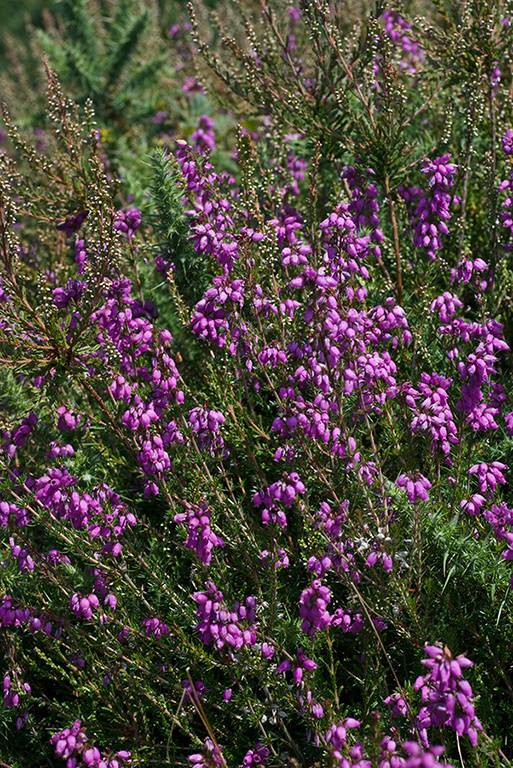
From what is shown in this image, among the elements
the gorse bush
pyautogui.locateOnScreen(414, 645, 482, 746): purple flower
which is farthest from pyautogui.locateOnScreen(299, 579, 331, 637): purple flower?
pyautogui.locateOnScreen(414, 645, 482, 746): purple flower

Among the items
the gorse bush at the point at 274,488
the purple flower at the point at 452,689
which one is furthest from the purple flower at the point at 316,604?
the purple flower at the point at 452,689

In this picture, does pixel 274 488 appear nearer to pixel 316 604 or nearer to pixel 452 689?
pixel 316 604

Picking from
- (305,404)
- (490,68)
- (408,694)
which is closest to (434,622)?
(408,694)

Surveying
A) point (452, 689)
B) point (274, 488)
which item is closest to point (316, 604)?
point (274, 488)

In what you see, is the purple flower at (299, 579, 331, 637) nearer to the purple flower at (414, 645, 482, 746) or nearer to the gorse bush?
the gorse bush

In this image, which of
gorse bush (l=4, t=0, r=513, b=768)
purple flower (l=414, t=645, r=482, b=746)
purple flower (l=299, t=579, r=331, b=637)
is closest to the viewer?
purple flower (l=414, t=645, r=482, b=746)

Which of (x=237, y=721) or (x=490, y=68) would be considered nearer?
(x=237, y=721)

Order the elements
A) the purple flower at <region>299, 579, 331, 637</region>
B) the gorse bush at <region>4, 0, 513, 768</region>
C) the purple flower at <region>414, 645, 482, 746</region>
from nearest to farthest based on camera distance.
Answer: the purple flower at <region>414, 645, 482, 746</region>
the purple flower at <region>299, 579, 331, 637</region>
the gorse bush at <region>4, 0, 513, 768</region>

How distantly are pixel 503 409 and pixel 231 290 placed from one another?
1467 mm

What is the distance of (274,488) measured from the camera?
2.64 meters

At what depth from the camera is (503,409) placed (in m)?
3.23

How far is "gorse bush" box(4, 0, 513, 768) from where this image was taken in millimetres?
2586

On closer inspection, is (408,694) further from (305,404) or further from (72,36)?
(72,36)

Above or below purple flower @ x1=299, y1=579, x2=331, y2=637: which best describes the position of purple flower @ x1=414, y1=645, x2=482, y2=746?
above
